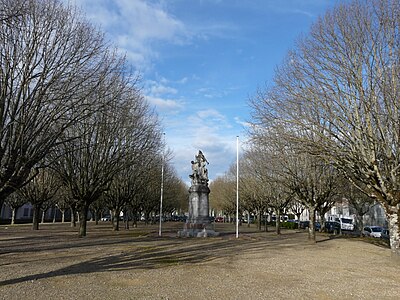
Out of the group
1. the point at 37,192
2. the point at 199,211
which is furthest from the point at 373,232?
the point at 37,192

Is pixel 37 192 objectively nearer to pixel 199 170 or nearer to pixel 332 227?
pixel 199 170

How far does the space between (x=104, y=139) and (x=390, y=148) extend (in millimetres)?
16459

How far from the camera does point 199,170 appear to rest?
2945cm

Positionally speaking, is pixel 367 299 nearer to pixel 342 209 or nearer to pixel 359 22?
pixel 359 22

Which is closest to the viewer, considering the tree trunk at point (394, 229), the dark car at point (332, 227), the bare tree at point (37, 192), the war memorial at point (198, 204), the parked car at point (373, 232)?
→ the tree trunk at point (394, 229)

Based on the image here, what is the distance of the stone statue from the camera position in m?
29.1

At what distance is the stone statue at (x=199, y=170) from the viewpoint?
95.3 ft

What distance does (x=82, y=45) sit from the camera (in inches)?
585

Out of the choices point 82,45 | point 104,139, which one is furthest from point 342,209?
point 82,45

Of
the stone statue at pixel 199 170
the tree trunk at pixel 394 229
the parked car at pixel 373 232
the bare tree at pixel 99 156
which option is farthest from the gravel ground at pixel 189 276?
the parked car at pixel 373 232

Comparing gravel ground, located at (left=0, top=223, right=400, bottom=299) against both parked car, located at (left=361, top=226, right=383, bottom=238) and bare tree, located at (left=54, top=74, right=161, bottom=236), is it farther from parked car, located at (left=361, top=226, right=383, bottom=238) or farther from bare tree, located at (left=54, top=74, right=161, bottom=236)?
parked car, located at (left=361, top=226, right=383, bottom=238)

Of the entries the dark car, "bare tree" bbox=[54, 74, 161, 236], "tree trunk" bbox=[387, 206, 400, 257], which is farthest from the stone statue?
the dark car

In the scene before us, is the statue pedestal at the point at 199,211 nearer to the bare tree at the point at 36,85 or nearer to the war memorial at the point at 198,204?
the war memorial at the point at 198,204

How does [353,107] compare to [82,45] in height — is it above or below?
below
